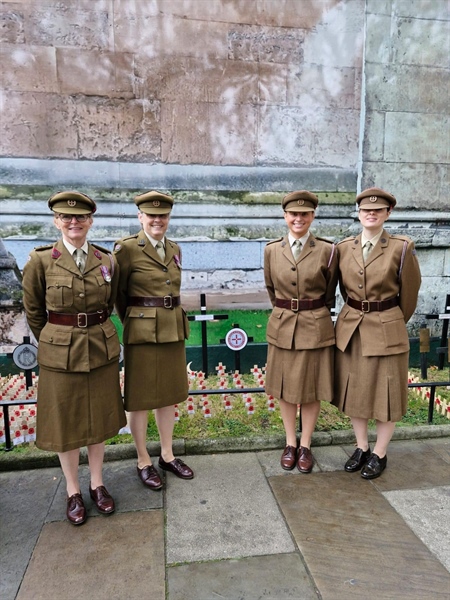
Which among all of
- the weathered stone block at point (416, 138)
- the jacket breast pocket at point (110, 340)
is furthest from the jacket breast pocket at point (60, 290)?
the weathered stone block at point (416, 138)

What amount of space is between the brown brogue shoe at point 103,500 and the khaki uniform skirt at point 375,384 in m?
1.83

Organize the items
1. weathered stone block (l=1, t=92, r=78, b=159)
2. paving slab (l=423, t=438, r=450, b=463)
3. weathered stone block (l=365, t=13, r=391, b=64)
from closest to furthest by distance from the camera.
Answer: paving slab (l=423, t=438, r=450, b=463)
weathered stone block (l=1, t=92, r=78, b=159)
weathered stone block (l=365, t=13, r=391, b=64)

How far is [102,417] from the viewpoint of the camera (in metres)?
2.72

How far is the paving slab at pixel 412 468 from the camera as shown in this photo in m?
3.14

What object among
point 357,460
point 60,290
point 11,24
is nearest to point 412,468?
point 357,460

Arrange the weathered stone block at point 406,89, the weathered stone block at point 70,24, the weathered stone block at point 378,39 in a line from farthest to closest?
the weathered stone block at point 406,89 < the weathered stone block at point 378,39 < the weathered stone block at point 70,24

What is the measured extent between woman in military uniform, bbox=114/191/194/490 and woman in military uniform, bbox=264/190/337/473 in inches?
30.3

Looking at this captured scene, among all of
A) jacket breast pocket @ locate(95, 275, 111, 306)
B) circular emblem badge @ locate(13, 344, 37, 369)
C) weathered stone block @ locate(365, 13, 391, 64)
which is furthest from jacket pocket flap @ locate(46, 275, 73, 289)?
weathered stone block @ locate(365, 13, 391, 64)

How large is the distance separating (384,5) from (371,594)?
6268 mm

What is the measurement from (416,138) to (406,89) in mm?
641

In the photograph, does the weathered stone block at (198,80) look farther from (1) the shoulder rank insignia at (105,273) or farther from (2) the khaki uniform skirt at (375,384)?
(2) the khaki uniform skirt at (375,384)

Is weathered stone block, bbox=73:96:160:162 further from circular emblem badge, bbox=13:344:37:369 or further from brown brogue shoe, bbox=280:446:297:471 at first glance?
brown brogue shoe, bbox=280:446:297:471

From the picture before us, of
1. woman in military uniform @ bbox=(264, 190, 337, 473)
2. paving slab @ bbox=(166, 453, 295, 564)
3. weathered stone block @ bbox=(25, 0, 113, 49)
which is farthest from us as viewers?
weathered stone block @ bbox=(25, 0, 113, 49)

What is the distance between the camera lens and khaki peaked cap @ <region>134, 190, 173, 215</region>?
2.81m
